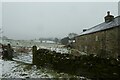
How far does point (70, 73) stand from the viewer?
12.2m

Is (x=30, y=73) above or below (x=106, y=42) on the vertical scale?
below

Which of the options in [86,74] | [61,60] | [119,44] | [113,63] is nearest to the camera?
[113,63]

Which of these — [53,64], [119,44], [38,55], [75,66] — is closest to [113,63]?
[75,66]

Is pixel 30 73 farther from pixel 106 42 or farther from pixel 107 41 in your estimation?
pixel 106 42

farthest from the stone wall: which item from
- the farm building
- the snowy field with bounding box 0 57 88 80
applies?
the snowy field with bounding box 0 57 88 80

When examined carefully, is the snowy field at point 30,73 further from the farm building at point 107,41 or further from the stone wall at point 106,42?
the stone wall at point 106,42

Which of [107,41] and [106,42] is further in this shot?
[106,42]

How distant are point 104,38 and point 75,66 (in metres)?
12.8

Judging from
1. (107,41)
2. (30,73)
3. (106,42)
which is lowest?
(30,73)

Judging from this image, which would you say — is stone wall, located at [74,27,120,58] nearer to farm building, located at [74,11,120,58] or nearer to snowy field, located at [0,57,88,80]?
farm building, located at [74,11,120,58]

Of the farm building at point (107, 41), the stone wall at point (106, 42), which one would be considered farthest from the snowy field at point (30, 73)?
the stone wall at point (106, 42)

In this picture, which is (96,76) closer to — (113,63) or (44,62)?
(113,63)

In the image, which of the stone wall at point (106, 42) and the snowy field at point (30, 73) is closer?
the snowy field at point (30, 73)

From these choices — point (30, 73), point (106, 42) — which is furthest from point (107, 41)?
point (30, 73)
